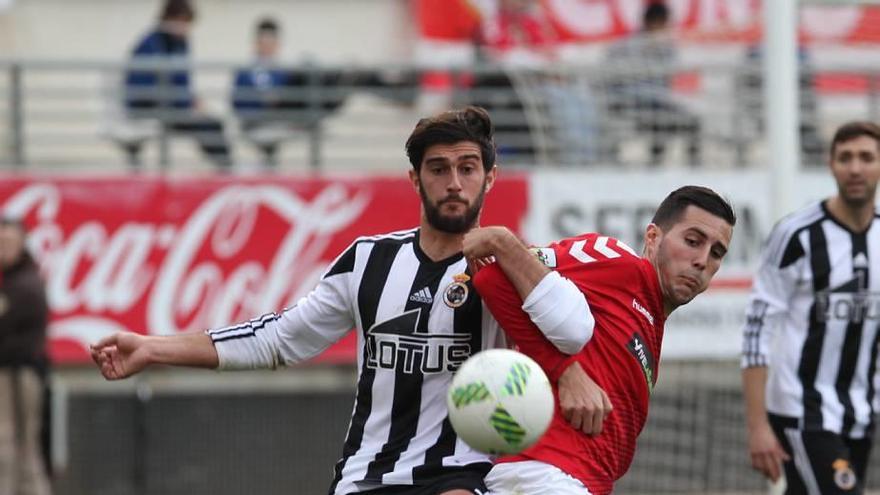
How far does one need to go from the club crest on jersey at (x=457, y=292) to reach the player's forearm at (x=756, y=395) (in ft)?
8.78

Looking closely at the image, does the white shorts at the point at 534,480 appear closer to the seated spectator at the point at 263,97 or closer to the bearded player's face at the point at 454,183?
the bearded player's face at the point at 454,183

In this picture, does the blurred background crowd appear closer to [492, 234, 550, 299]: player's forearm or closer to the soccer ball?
[492, 234, 550, 299]: player's forearm

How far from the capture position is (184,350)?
5785 mm

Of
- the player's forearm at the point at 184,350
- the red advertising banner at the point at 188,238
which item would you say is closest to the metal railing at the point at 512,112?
the red advertising banner at the point at 188,238

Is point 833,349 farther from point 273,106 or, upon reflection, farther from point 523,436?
point 273,106

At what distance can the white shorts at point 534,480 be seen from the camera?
5164 millimetres

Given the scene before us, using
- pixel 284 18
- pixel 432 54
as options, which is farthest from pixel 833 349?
pixel 284 18

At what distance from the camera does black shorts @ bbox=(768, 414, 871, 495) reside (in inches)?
302

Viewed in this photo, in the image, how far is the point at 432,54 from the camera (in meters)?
17.6

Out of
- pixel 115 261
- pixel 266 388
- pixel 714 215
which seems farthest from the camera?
pixel 266 388

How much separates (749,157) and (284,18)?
20.2ft

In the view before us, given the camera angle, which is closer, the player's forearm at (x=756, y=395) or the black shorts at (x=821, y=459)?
the black shorts at (x=821, y=459)

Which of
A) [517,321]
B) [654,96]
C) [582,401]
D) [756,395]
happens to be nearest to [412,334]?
[517,321]

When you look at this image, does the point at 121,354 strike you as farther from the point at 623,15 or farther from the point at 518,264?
the point at 623,15
